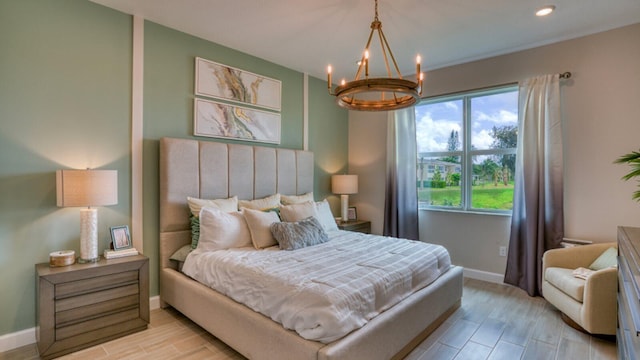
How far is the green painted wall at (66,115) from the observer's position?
7.43ft

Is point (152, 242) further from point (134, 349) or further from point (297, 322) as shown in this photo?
point (297, 322)

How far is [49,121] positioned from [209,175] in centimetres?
131

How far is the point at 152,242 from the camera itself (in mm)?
2938

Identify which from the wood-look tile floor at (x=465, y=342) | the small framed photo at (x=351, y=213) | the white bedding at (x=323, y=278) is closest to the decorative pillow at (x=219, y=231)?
the white bedding at (x=323, y=278)

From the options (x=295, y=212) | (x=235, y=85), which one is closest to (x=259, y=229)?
(x=295, y=212)

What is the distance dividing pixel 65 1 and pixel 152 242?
2136 millimetres

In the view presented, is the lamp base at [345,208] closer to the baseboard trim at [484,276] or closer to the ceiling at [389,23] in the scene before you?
the baseboard trim at [484,276]

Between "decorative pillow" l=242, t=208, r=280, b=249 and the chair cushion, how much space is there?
252cm

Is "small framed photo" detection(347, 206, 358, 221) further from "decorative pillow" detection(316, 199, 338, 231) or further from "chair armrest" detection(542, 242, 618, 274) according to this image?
"chair armrest" detection(542, 242, 618, 274)

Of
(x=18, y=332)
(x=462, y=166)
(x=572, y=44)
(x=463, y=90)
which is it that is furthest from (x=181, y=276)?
(x=572, y=44)

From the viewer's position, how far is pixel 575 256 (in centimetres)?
286

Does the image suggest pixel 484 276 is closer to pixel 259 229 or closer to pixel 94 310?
pixel 259 229

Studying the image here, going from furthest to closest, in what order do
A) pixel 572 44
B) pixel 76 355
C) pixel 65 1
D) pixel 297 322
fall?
pixel 572 44, pixel 65 1, pixel 76 355, pixel 297 322

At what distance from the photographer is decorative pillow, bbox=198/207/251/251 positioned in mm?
2699
